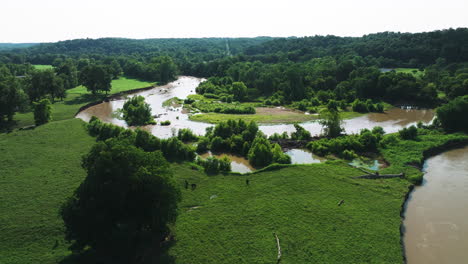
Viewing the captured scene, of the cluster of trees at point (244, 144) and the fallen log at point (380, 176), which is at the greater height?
the cluster of trees at point (244, 144)

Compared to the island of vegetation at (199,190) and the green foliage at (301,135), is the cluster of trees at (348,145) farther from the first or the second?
the green foliage at (301,135)

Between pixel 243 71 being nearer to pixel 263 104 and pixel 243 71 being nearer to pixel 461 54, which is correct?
pixel 263 104

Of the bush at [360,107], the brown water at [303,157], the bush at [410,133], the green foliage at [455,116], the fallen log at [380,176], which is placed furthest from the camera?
the bush at [360,107]

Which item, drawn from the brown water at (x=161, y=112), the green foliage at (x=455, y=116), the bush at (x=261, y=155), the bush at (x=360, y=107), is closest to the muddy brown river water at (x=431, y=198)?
the brown water at (x=161, y=112)

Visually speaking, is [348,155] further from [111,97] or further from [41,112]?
[111,97]

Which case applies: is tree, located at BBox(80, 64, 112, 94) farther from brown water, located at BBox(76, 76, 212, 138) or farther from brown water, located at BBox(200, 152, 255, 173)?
brown water, located at BBox(200, 152, 255, 173)

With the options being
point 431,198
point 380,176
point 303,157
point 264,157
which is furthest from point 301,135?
point 431,198

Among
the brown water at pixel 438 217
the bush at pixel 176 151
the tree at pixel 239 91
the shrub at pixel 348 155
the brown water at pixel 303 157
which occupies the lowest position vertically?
the brown water at pixel 438 217
